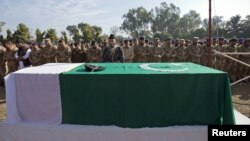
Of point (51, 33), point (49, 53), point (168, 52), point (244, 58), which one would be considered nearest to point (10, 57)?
point (49, 53)

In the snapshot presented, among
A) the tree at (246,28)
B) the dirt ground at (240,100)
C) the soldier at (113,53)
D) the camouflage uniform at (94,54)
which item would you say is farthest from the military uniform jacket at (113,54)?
the tree at (246,28)

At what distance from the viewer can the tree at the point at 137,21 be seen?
117 m

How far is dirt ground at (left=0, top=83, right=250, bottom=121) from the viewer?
694 cm

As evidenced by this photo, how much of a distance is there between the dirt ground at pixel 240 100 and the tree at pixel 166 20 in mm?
111197

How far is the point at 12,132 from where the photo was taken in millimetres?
4402

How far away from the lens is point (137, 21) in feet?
387

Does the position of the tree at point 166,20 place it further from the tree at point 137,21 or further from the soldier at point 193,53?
the soldier at point 193,53

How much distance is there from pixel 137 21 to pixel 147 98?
116 metres

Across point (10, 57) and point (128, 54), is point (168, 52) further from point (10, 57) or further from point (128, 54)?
point (10, 57)

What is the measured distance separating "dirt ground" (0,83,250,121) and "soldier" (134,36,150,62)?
3593 millimetres

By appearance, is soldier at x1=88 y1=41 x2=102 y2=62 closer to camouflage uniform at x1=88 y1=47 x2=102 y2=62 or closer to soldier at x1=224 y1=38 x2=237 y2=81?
camouflage uniform at x1=88 y1=47 x2=102 y2=62

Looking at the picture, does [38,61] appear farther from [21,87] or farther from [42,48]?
[21,87]

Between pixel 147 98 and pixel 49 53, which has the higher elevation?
pixel 49 53

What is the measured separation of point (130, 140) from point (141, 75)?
3.09 feet
